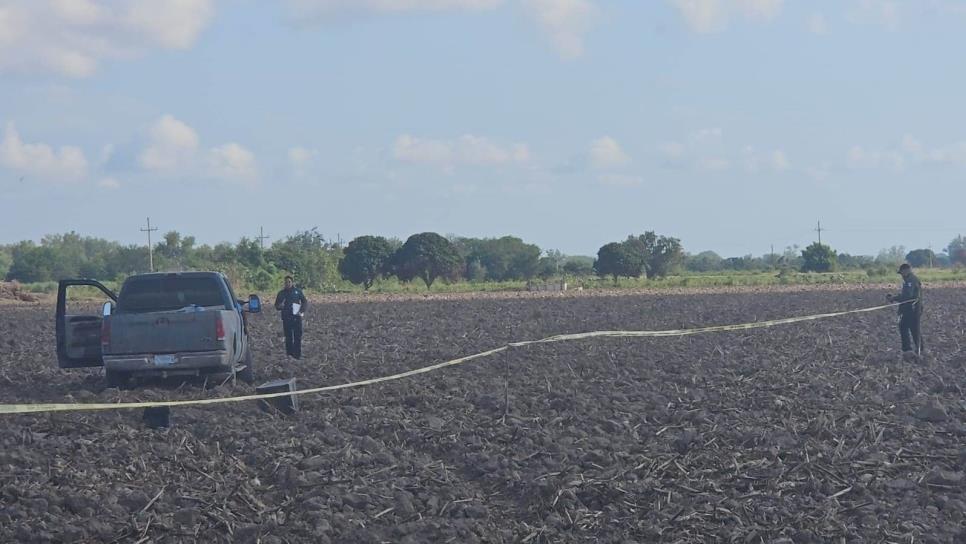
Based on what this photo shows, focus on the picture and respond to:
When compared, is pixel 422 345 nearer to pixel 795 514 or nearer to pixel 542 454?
pixel 542 454

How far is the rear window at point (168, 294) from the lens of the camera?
17984 millimetres

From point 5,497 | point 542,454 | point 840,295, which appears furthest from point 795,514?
point 840,295

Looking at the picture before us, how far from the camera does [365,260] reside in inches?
3182

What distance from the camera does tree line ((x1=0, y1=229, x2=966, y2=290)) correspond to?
80.9m

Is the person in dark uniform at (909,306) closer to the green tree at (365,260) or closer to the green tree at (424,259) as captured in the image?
the green tree at (424,259)

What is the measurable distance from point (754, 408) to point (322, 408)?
5288mm

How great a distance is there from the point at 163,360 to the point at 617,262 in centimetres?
7049

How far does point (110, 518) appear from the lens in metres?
9.51

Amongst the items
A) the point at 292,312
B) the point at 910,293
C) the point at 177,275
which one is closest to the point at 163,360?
the point at 177,275

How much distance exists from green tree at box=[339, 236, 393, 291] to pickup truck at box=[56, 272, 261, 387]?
6236 centimetres

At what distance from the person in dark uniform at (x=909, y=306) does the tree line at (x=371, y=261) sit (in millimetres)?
54405

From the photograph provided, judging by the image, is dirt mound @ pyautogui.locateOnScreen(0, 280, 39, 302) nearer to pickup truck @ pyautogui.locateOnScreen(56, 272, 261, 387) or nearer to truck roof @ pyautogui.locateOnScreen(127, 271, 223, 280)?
truck roof @ pyautogui.locateOnScreen(127, 271, 223, 280)

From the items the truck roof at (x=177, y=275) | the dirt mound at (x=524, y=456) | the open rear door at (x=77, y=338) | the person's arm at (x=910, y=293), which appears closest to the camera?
the dirt mound at (x=524, y=456)

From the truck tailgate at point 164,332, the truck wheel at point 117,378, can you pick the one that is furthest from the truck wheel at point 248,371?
the truck wheel at point 117,378
